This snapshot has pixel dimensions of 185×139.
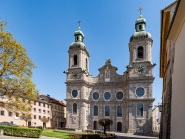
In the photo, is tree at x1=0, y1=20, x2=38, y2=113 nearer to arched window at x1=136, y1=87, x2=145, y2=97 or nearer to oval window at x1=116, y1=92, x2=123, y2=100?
arched window at x1=136, y1=87, x2=145, y2=97

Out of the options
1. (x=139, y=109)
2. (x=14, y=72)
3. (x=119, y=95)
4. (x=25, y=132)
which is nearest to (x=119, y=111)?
(x=119, y=95)

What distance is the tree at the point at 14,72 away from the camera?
44.7 ft

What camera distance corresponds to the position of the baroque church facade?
40000mm

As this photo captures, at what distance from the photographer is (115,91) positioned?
150ft

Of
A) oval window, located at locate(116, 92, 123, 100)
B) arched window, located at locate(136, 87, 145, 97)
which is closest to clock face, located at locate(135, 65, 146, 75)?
arched window, located at locate(136, 87, 145, 97)

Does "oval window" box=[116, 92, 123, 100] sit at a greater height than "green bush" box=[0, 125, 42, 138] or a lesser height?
greater

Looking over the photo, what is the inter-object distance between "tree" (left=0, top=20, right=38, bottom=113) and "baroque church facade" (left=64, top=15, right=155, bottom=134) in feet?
101

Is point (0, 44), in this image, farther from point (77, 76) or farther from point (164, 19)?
point (77, 76)

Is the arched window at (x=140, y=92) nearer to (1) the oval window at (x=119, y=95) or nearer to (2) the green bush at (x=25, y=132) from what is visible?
(1) the oval window at (x=119, y=95)

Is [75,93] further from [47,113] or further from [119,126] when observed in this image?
[119,126]

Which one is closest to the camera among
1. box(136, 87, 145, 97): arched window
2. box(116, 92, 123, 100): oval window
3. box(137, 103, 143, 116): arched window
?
box(137, 103, 143, 116): arched window

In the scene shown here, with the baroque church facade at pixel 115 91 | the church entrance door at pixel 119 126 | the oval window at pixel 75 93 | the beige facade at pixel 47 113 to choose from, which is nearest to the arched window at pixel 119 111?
the baroque church facade at pixel 115 91

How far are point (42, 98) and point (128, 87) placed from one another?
27.6 meters

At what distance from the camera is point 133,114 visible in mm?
40219
